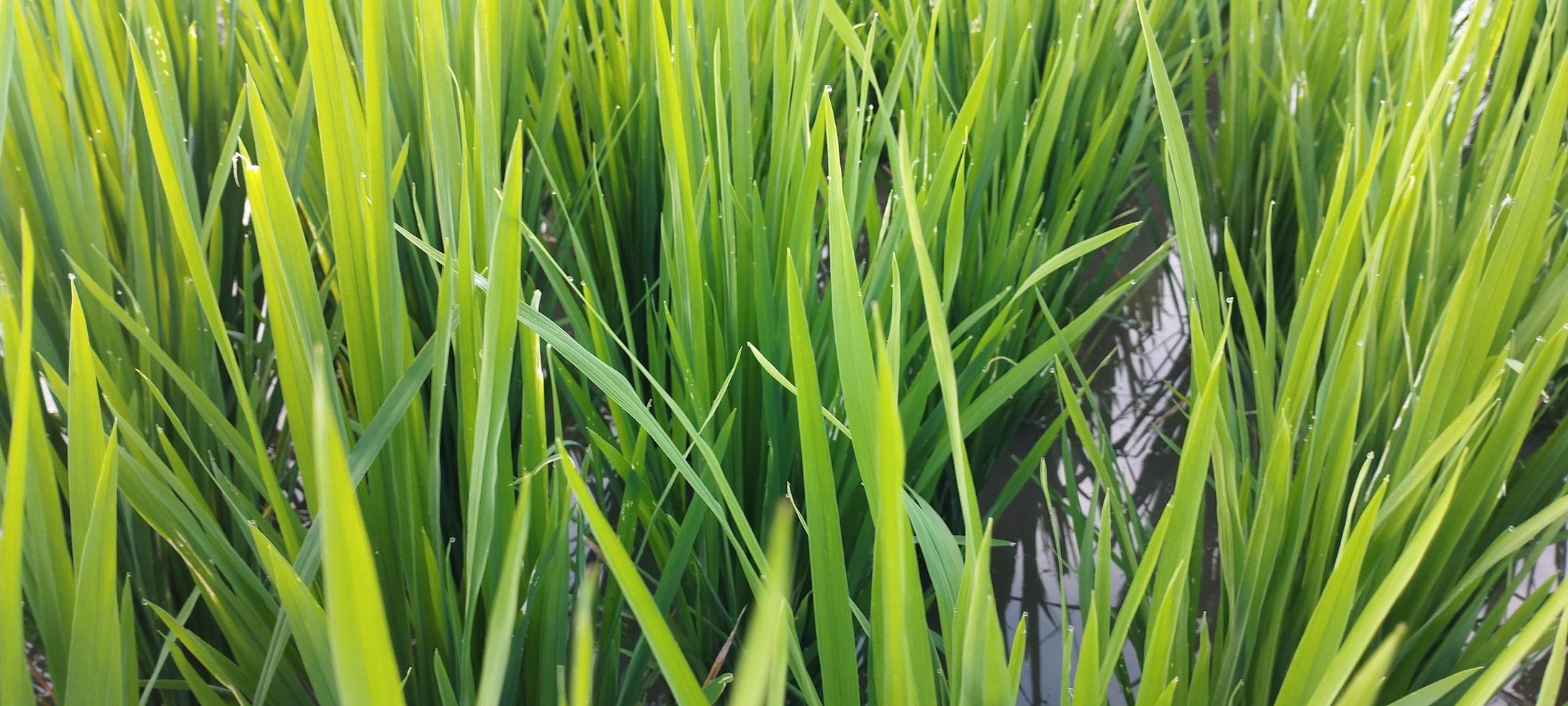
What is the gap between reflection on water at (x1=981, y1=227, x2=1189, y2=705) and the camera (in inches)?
25.6

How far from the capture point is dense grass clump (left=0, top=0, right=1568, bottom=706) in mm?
318

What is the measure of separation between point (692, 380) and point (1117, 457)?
1.49 feet

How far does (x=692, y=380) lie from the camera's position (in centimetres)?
49

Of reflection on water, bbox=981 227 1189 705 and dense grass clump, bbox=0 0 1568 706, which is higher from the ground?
dense grass clump, bbox=0 0 1568 706

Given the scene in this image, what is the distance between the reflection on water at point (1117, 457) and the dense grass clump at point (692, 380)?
3cm

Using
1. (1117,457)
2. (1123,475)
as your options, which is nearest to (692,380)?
(1123,475)

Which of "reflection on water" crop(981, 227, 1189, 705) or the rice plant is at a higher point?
the rice plant

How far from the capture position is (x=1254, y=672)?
1.44 feet

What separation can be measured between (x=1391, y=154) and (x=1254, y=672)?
30cm

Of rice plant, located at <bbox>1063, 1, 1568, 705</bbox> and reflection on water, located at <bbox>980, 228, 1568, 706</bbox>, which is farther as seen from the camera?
reflection on water, located at <bbox>980, 228, 1568, 706</bbox>

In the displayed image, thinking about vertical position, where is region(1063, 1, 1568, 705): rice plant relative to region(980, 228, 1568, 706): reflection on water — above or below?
above

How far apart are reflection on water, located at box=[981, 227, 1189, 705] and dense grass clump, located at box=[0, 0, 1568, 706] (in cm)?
3

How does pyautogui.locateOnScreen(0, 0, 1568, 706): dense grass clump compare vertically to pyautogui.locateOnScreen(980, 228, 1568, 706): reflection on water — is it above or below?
above

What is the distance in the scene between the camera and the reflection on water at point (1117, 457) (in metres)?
0.65
